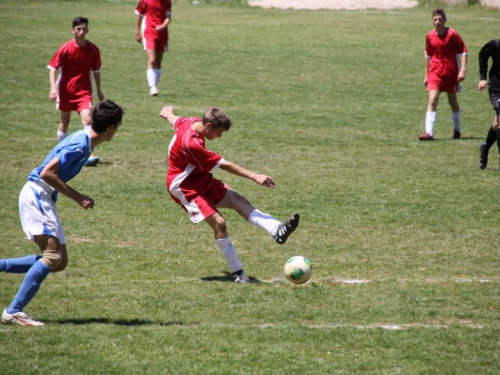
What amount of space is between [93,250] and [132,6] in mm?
31778

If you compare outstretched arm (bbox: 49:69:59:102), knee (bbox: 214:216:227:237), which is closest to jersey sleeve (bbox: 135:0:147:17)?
outstretched arm (bbox: 49:69:59:102)

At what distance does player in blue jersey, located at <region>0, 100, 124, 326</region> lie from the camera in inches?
239

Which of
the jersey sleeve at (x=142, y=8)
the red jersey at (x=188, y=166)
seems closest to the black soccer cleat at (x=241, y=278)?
the red jersey at (x=188, y=166)

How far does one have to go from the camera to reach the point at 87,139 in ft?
20.6

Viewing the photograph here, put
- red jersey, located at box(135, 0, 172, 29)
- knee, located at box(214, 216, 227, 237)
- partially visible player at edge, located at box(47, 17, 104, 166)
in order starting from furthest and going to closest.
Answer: red jersey, located at box(135, 0, 172, 29), partially visible player at edge, located at box(47, 17, 104, 166), knee, located at box(214, 216, 227, 237)

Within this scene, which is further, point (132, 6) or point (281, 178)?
point (132, 6)

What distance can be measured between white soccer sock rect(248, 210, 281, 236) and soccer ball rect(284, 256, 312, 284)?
0.37 m

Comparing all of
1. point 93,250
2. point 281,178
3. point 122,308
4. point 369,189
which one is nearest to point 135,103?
point 281,178

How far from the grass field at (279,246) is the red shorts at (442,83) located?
0.96 m

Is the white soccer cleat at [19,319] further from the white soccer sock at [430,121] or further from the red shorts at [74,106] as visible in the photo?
the white soccer sock at [430,121]

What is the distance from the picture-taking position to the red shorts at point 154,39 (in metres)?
18.7

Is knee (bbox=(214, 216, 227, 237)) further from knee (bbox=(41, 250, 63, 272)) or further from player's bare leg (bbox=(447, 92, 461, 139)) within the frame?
player's bare leg (bbox=(447, 92, 461, 139))

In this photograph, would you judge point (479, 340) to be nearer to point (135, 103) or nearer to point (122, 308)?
point (122, 308)

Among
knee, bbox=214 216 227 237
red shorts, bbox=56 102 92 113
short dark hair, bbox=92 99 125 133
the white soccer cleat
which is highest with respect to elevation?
short dark hair, bbox=92 99 125 133
